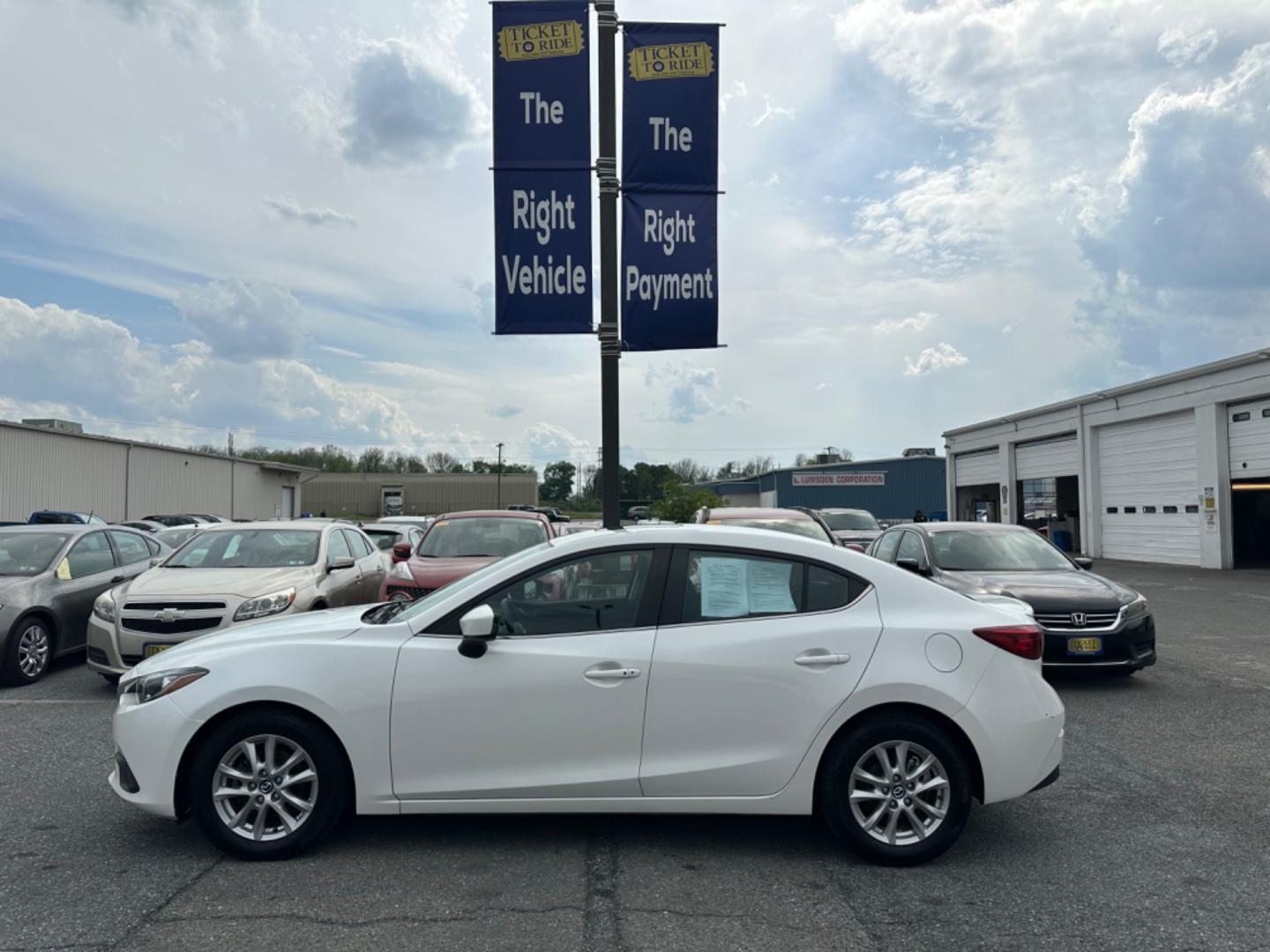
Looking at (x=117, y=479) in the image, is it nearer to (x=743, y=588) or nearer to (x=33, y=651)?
(x=33, y=651)

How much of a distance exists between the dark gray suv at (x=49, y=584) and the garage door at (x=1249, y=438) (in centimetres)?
2302

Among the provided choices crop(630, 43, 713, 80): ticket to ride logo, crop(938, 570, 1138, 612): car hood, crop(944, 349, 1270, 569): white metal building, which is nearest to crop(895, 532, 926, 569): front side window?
crop(938, 570, 1138, 612): car hood

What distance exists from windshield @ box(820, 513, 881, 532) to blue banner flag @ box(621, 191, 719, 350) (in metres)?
14.0


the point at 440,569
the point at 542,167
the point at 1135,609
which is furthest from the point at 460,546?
the point at 1135,609

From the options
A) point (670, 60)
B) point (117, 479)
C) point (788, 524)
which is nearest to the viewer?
point (670, 60)

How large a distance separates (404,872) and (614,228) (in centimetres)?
596

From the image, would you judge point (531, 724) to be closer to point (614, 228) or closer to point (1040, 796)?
point (1040, 796)

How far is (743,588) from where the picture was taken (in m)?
4.30

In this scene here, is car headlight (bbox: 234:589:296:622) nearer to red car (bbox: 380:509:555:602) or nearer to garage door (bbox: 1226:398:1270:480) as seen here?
red car (bbox: 380:509:555:602)

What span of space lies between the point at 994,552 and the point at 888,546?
186 cm

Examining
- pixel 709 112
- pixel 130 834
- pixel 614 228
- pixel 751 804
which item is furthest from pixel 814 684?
pixel 709 112

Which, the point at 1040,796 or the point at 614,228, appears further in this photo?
the point at 614,228

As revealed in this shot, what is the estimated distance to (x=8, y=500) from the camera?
29766mm

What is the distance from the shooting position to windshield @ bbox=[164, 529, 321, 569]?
887 centimetres
